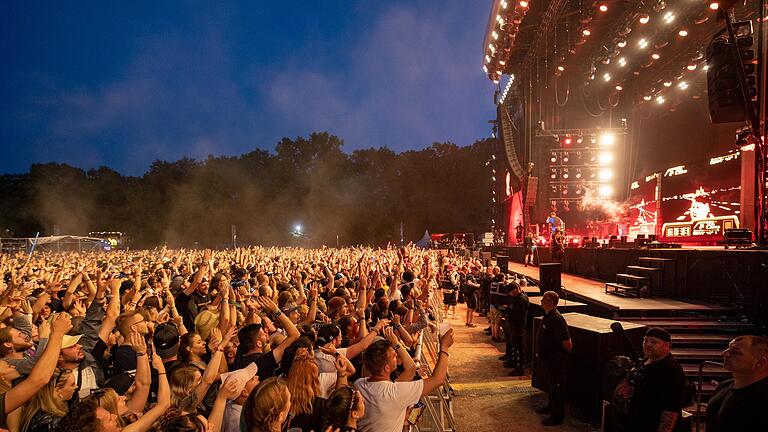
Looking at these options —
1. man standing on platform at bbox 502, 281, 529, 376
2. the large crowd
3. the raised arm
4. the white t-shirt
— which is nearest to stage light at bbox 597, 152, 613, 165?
man standing on platform at bbox 502, 281, 529, 376

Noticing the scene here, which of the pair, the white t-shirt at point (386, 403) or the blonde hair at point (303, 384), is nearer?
the blonde hair at point (303, 384)

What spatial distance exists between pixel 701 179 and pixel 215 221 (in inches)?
1779

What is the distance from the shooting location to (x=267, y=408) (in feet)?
7.63

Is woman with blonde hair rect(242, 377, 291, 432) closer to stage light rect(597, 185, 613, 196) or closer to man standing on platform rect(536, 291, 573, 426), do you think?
man standing on platform rect(536, 291, 573, 426)

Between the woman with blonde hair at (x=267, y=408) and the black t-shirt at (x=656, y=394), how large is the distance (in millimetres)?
3198

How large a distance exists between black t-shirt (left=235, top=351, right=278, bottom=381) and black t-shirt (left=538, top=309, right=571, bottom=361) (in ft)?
13.0

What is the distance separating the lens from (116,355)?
3748mm

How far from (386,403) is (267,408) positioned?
945mm

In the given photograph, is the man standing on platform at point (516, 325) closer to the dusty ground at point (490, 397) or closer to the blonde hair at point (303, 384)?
A: the dusty ground at point (490, 397)

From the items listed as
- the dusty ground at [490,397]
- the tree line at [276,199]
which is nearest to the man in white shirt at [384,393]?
the dusty ground at [490,397]

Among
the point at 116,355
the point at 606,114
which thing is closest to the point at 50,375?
the point at 116,355

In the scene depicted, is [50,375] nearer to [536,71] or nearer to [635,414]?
[635,414]

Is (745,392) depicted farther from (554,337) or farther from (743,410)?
(554,337)

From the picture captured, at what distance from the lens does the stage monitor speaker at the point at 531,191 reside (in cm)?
2352
